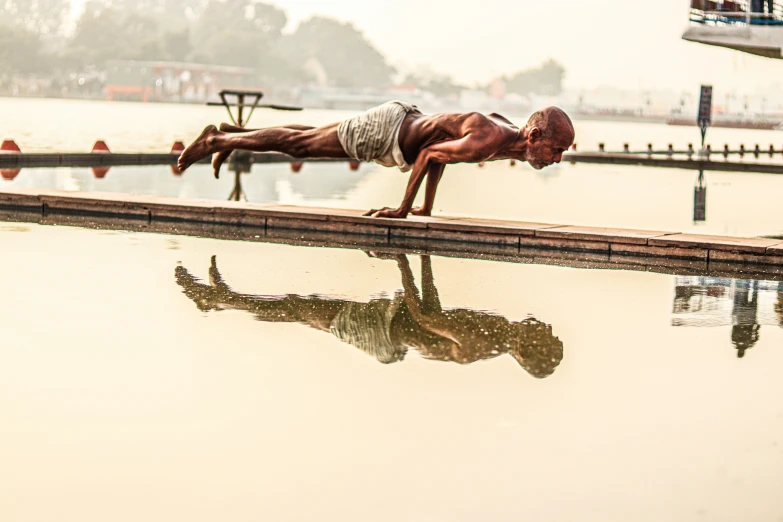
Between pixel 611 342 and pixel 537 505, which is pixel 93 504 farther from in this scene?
pixel 611 342

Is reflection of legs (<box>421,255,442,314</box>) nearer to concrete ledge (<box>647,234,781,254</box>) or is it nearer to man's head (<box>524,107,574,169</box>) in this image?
man's head (<box>524,107,574,169</box>)

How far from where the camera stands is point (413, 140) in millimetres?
11297

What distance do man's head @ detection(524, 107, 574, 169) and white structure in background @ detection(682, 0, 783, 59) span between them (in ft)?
74.9

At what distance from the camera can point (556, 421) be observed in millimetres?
4852

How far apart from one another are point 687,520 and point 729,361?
2559 millimetres

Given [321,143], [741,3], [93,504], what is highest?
[741,3]

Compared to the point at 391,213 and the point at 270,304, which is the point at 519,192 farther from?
the point at 270,304

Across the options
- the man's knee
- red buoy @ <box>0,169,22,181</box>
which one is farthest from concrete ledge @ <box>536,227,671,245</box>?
red buoy @ <box>0,169,22,181</box>

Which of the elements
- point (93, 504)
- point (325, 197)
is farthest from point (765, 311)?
point (325, 197)

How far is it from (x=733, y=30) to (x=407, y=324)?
28022 mm

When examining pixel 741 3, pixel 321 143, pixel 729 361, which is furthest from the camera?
pixel 741 3

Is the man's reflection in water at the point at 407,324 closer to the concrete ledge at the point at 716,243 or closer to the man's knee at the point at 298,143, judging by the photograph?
the concrete ledge at the point at 716,243

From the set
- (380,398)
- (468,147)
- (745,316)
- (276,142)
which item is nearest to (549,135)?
(468,147)

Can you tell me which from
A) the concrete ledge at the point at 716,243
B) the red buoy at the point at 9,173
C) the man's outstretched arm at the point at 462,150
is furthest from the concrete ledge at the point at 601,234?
the red buoy at the point at 9,173
